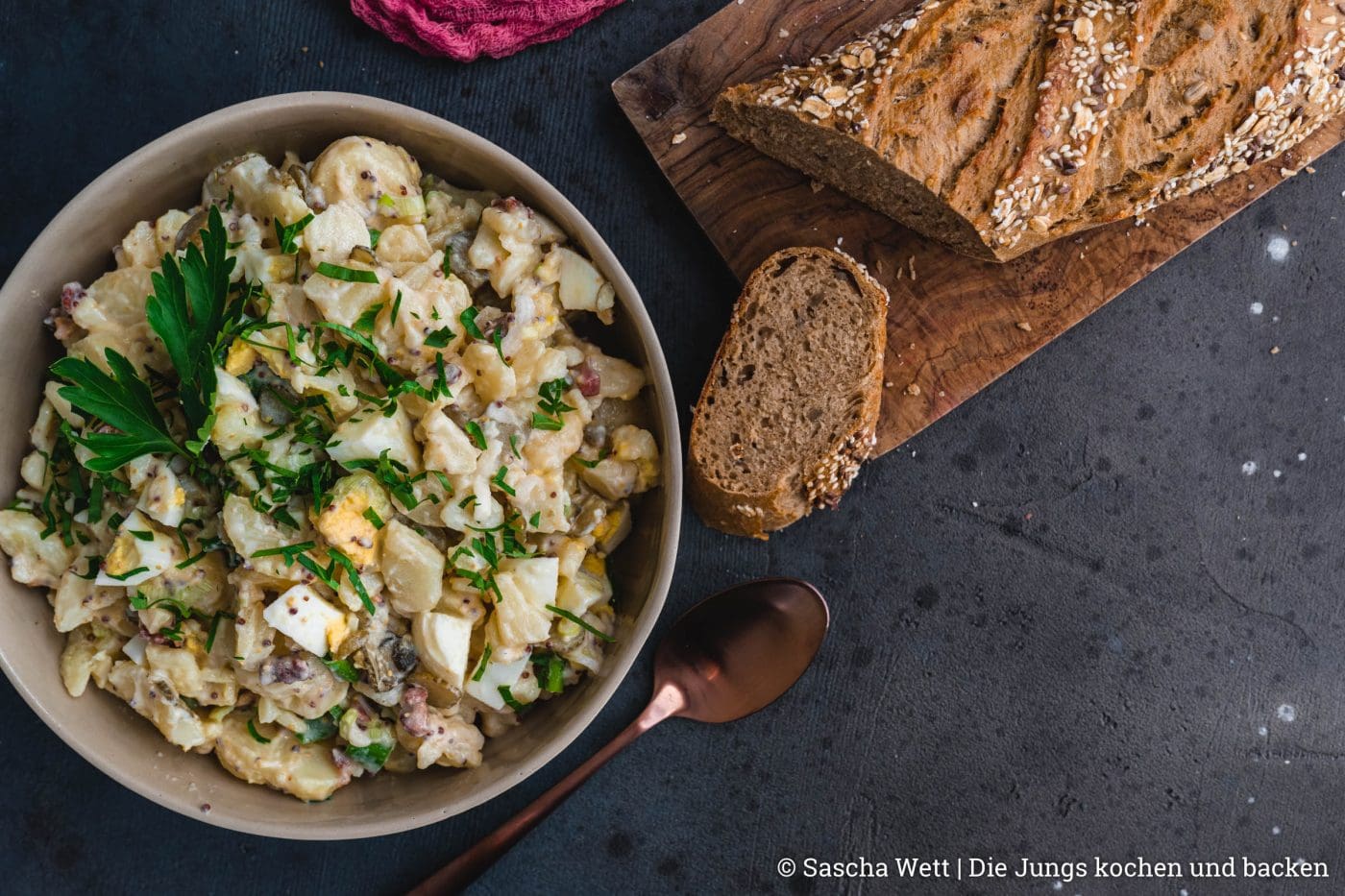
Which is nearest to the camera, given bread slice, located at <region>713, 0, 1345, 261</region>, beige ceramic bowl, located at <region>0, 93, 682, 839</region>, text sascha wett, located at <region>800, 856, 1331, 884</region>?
beige ceramic bowl, located at <region>0, 93, 682, 839</region>

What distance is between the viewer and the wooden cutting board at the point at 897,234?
3.26 meters

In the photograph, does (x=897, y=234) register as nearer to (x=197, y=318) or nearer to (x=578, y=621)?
(x=578, y=621)

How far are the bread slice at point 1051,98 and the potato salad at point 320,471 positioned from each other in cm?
100

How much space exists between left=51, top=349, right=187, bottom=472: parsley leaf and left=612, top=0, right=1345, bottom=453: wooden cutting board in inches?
66.7

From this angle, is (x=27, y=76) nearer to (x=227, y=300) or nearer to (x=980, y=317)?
(x=227, y=300)

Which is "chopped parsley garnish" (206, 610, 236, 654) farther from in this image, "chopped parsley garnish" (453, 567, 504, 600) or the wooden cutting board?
the wooden cutting board

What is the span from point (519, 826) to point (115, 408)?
176 cm

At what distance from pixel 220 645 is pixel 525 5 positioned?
2.13 metres

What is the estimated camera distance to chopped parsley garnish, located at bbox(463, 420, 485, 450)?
2527mm

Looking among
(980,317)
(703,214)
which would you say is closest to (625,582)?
(703,214)

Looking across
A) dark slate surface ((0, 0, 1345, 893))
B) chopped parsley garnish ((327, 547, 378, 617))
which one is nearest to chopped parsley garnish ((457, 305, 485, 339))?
chopped parsley garnish ((327, 547, 378, 617))

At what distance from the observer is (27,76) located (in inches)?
125

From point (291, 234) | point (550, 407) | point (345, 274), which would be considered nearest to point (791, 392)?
point (550, 407)

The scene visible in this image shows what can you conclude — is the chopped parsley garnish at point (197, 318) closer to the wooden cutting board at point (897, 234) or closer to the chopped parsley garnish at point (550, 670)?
the chopped parsley garnish at point (550, 670)
